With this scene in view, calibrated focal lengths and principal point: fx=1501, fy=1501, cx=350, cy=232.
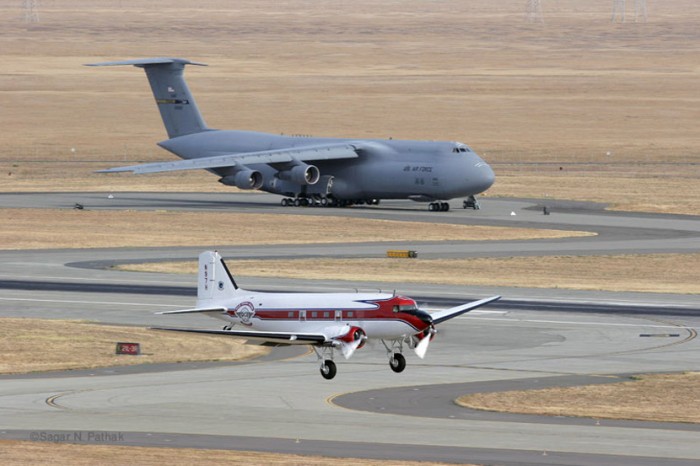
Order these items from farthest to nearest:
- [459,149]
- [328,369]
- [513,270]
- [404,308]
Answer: [459,149] < [513,270] < [328,369] < [404,308]

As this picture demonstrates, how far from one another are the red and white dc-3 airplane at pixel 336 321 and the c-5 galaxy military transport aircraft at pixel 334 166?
2589 inches

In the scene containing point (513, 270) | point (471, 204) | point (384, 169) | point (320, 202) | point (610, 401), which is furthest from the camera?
point (320, 202)

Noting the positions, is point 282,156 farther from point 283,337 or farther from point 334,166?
point 283,337

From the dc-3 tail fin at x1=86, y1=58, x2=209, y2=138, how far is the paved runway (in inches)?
1284

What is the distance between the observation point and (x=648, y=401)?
2078 inches

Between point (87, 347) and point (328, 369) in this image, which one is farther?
point (87, 347)

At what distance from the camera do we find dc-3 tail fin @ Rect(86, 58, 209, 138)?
421ft

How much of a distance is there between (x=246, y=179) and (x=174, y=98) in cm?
1439

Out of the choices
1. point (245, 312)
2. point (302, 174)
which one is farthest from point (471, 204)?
point (245, 312)

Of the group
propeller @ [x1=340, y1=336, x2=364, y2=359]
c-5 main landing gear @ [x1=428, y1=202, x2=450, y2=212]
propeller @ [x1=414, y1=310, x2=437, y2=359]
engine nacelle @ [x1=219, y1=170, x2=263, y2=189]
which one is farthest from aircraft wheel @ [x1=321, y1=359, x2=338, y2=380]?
c-5 main landing gear @ [x1=428, y1=202, x2=450, y2=212]

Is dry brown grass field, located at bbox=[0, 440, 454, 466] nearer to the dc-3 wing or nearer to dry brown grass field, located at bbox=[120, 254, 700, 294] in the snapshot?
the dc-3 wing

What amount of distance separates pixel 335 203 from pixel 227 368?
61.9m

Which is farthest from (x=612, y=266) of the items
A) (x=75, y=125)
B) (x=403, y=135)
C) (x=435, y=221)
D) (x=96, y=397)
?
(x=75, y=125)

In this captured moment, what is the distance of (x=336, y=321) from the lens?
45.5 metres
